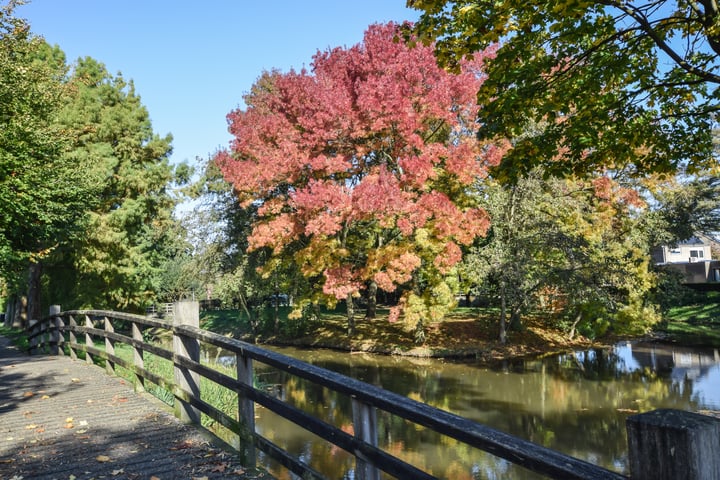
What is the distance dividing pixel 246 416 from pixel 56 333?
32.9ft

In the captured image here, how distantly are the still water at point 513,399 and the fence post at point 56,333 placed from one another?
4.91 metres

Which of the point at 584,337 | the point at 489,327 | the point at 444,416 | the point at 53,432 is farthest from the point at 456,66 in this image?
the point at 584,337

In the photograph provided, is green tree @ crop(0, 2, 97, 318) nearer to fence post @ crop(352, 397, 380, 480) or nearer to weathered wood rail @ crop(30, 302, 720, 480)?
weathered wood rail @ crop(30, 302, 720, 480)

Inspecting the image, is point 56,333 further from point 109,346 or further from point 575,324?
point 575,324

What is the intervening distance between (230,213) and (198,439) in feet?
68.2

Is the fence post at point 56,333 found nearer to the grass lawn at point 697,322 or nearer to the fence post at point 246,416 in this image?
the fence post at point 246,416

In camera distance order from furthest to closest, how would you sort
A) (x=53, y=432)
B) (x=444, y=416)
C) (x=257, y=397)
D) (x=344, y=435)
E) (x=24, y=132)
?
(x=24, y=132) < (x=53, y=432) < (x=257, y=397) < (x=344, y=435) < (x=444, y=416)

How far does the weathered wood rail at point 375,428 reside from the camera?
1640mm

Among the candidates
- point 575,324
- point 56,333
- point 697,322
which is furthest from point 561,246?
point 697,322

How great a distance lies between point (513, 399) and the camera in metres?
12.8

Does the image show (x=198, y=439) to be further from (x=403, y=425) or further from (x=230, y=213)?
(x=230, y=213)

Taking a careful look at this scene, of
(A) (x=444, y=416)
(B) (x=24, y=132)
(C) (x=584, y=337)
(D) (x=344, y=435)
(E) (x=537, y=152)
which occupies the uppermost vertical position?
(B) (x=24, y=132)

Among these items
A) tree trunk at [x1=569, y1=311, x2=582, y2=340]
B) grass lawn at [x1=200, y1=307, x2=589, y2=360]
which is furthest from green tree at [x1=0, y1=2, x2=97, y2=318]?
tree trunk at [x1=569, y1=311, x2=582, y2=340]

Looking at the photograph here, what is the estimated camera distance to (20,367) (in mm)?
10797
